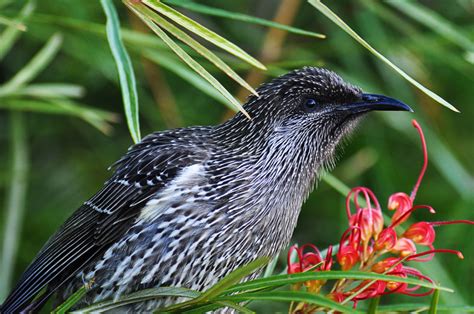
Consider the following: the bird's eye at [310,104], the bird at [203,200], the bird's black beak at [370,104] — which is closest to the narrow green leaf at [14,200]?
the bird at [203,200]

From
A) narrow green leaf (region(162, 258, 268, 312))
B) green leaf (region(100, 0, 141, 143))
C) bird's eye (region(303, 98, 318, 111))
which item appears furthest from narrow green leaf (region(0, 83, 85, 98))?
narrow green leaf (region(162, 258, 268, 312))

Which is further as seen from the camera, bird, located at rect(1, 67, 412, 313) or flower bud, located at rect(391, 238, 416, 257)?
bird, located at rect(1, 67, 412, 313)

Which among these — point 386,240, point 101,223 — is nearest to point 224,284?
point 386,240

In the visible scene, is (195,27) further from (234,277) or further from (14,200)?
(14,200)

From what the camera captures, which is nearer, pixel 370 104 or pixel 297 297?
pixel 297 297

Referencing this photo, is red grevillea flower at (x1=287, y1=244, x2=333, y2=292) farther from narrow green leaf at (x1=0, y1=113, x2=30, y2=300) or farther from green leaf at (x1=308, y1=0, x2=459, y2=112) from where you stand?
narrow green leaf at (x1=0, y1=113, x2=30, y2=300)

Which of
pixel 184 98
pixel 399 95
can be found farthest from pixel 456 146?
pixel 184 98

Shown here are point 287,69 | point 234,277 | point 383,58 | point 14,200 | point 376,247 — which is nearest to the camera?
point 234,277
